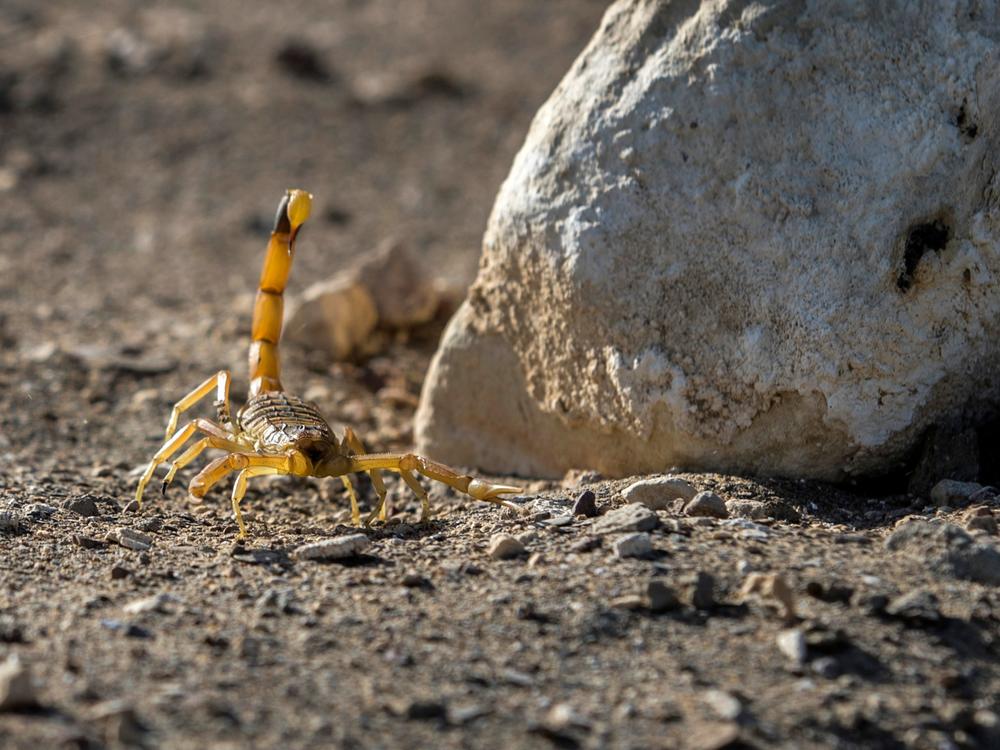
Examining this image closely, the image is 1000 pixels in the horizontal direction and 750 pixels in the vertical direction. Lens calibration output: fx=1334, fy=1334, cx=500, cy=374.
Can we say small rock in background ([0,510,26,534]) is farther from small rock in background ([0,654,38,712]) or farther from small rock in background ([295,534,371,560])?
small rock in background ([0,654,38,712])

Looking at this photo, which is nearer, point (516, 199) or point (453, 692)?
point (453, 692)

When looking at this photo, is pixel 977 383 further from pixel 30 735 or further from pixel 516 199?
pixel 30 735

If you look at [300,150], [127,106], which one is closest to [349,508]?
[300,150]

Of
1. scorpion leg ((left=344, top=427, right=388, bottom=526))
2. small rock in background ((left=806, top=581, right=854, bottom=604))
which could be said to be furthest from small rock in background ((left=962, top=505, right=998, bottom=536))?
scorpion leg ((left=344, top=427, right=388, bottom=526))

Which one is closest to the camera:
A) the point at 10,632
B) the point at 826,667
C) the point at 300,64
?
the point at 826,667

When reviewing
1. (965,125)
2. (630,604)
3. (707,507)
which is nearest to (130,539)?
(630,604)

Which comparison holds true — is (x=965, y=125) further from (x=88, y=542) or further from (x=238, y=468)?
(x=88, y=542)
